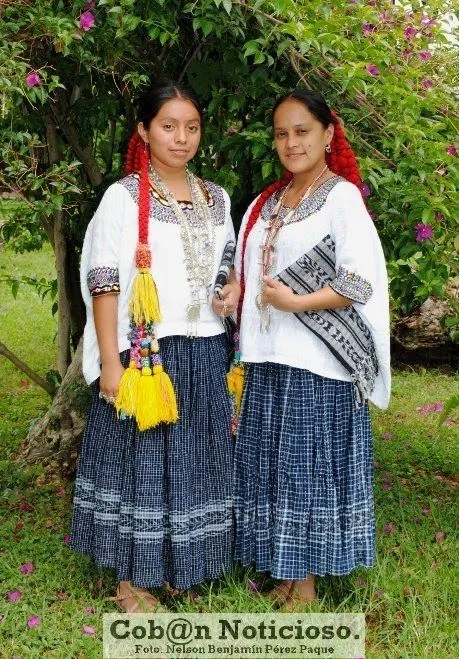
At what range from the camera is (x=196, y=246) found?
2730mm

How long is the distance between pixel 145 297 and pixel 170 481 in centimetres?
63

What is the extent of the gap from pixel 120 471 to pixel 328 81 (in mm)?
1541

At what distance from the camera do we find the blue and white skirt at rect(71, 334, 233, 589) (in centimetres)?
274

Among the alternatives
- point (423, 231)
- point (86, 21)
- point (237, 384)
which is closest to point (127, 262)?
point (237, 384)

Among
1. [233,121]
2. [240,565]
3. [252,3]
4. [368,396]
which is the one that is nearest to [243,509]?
[240,565]

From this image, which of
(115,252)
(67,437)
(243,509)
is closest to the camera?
(115,252)

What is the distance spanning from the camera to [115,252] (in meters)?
2.63

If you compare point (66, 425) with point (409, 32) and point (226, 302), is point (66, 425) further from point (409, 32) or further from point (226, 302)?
point (409, 32)

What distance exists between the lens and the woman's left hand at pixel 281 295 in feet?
8.46

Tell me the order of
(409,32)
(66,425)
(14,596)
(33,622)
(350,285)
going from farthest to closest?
(66,425)
(409,32)
(14,596)
(33,622)
(350,285)

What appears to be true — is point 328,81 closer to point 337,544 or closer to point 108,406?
point 108,406

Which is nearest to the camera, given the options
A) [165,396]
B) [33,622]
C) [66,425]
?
[165,396]

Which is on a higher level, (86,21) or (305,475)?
(86,21)

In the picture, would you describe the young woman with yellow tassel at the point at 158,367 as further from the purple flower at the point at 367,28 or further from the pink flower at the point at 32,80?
the purple flower at the point at 367,28
